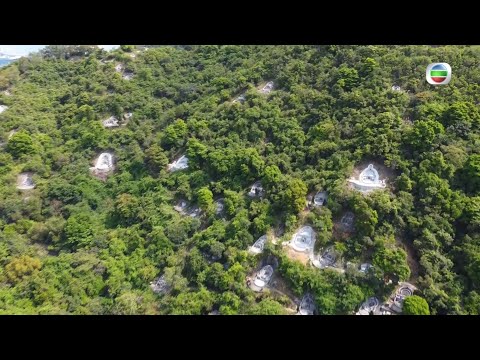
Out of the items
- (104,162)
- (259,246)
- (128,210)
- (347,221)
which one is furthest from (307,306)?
(104,162)

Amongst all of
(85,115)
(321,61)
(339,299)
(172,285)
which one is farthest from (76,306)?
(321,61)

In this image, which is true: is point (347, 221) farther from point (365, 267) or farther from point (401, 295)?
point (401, 295)

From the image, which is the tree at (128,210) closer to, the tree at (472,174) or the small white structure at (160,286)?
the small white structure at (160,286)

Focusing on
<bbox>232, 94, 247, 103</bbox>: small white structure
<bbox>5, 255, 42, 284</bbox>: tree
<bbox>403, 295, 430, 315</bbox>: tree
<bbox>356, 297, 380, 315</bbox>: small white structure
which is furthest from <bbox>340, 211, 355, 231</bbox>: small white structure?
<bbox>5, 255, 42, 284</bbox>: tree

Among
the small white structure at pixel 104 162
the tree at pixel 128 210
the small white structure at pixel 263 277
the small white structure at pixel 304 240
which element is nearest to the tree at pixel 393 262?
the small white structure at pixel 304 240

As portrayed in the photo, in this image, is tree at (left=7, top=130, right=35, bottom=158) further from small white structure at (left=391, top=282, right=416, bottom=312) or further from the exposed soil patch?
small white structure at (left=391, top=282, right=416, bottom=312)

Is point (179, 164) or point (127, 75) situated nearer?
point (179, 164)

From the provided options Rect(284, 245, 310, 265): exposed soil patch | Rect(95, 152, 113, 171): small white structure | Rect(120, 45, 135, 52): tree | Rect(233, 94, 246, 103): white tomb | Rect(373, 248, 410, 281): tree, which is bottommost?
Rect(95, 152, 113, 171): small white structure

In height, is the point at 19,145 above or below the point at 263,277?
above
